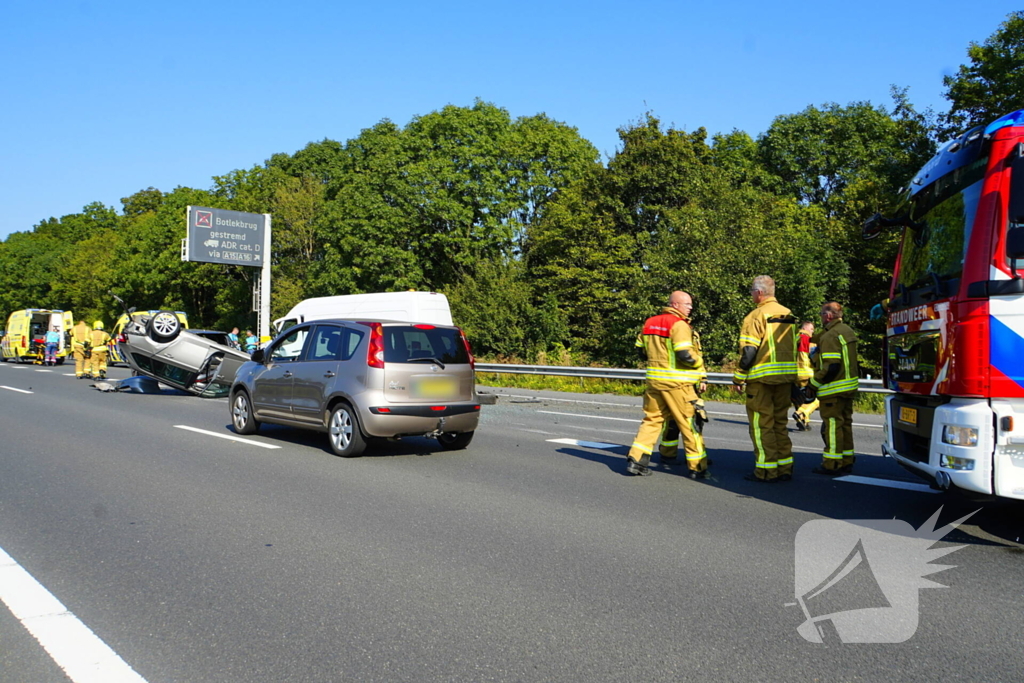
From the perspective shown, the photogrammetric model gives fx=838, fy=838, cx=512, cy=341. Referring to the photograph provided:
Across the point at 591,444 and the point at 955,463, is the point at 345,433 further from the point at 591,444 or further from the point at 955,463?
the point at 955,463

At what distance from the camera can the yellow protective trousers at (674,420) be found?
308 inches

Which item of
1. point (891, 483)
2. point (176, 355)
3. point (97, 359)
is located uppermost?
point (176, 355)

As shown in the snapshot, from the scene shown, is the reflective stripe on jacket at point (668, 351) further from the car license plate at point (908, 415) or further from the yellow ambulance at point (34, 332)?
the yellow ambulance at point (34, 332)

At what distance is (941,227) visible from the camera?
5.84 meters

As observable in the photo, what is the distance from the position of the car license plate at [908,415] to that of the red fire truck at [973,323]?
0.01 metres

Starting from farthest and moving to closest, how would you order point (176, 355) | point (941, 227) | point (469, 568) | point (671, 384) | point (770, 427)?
point (176, 355)
point (671, 384)
point (770, 427)
point (941, 227)
point (469, 568)

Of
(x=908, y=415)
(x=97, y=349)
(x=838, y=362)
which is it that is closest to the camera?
(x=908, y=415)

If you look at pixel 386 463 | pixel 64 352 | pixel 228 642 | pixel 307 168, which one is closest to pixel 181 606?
pixel 228 642

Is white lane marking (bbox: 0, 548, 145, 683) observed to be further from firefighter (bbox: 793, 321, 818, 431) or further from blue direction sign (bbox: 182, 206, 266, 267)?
blue direction sign (bbox: 182, 206, 266, 267)

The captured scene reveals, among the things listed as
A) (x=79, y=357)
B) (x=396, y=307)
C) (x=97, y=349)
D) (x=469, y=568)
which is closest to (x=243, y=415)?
(x=469, y=568)

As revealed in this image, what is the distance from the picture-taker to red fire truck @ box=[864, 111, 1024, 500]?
16.4 ft

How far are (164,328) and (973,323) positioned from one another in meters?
15.3

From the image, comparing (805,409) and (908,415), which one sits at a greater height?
(908,415)

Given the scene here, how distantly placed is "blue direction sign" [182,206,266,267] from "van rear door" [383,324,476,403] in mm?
27162
